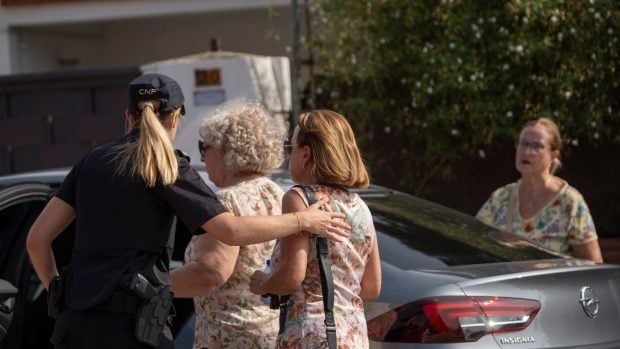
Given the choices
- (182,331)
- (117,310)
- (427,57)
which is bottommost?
(182,331)

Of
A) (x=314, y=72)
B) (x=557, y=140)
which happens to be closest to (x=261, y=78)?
(x=314, y=72)

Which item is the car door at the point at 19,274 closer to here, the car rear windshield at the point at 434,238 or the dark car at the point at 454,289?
the dark car at the point at 454,289

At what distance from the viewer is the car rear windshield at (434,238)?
4.63 meters

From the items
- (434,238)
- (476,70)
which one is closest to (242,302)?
(434,238)

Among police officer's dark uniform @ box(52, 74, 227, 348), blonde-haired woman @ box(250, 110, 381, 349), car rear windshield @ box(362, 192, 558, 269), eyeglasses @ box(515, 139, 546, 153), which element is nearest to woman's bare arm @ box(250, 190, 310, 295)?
blonde-haired woman @ box(250, 110, 381, 349)

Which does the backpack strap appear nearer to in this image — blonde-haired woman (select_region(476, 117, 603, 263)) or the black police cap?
the black police cap

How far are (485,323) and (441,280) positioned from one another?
0.77ft

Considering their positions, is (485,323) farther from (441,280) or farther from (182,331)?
(182,331)

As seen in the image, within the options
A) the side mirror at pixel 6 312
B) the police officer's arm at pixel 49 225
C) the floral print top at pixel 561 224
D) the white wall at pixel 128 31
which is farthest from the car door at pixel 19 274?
the white wall at pixel 128 31

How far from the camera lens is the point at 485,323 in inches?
161

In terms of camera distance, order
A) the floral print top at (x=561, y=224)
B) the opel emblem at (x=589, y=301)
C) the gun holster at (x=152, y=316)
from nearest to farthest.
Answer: the gun holster at (x=152, y=316)
the opel emblem at (x=589, y=301)
the floral print top at (x=561, y=224)

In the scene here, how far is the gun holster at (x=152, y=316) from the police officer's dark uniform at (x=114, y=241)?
1.1 inches

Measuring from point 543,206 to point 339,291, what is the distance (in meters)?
2.56

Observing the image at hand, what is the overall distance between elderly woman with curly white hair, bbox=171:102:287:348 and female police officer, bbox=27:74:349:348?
11.0 inches
